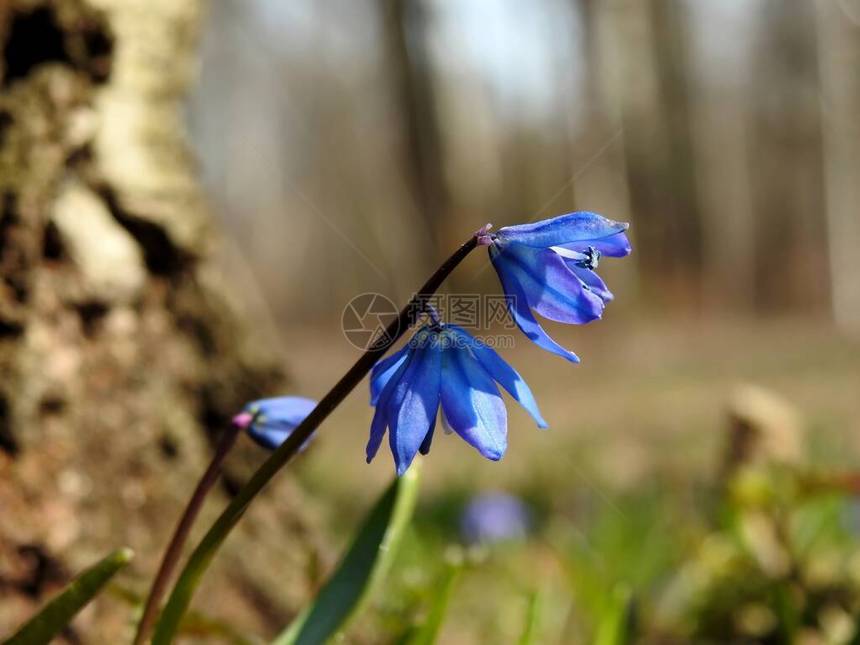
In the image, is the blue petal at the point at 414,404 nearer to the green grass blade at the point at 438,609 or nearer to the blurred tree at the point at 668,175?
the green grass blade at the point at 438,609

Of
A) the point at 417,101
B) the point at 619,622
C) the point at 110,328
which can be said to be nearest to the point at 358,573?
the point at 619,622

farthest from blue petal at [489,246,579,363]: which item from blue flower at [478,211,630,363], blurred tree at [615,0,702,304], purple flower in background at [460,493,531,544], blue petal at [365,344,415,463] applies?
blurred tree at [615,0,702,304]

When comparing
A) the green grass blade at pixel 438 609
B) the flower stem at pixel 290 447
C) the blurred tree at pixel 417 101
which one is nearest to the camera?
the flower stem at pixel 290 447

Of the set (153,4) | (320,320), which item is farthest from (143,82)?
(320,320)

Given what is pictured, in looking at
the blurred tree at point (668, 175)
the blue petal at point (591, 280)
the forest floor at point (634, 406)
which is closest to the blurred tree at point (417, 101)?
the forest floor at point (634, 406)

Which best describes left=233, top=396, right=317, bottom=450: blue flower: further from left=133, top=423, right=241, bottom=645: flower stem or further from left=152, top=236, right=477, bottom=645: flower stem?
left=152, top=236, right=477, bottom=645: flower stem

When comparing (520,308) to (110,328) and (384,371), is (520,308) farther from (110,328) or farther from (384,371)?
(110,328)

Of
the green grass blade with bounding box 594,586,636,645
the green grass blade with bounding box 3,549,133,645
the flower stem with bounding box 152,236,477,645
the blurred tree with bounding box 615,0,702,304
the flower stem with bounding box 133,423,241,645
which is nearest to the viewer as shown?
the flower stem with bounding box 152,236,477,645
